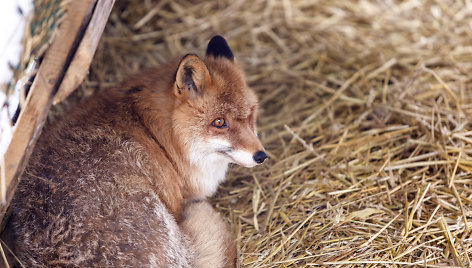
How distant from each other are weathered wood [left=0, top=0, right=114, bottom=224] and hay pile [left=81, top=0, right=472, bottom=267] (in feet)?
5.13

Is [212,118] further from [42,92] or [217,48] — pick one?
[42,92]

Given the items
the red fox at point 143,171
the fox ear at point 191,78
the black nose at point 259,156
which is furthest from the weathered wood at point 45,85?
the black nose at point 259,156

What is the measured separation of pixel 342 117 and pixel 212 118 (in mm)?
1788

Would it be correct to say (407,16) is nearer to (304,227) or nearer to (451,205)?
(451,205)

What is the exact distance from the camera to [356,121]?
378 centimetres

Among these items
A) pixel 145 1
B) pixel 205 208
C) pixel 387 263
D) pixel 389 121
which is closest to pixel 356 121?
pixel 389 121

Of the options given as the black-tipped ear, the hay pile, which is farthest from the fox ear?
the hay pile

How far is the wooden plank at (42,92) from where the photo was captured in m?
2.07

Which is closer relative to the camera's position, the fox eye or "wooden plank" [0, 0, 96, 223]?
"wooden plank" [0, 0, 96, 223]

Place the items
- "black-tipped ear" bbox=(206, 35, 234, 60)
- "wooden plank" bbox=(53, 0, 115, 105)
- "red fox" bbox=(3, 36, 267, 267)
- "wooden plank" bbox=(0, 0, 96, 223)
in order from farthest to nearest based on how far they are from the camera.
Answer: "black-tipped ear" bbox=(206, 35, 234, 60), "wooden plank" bbox=(53, 0, 115, 105), "red fox" bbox=(3, 36, 267, 267), "wooden plank" bbox=(0, 0, 96, 223)

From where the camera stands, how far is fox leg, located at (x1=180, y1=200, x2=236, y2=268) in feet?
8.28

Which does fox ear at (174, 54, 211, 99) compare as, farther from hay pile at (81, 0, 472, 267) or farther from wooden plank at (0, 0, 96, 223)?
hay pile at (81, 0, 472, 267)

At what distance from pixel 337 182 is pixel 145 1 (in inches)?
137

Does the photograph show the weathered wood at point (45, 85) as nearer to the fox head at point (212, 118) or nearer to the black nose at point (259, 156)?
the fox head at point (212, 118)
